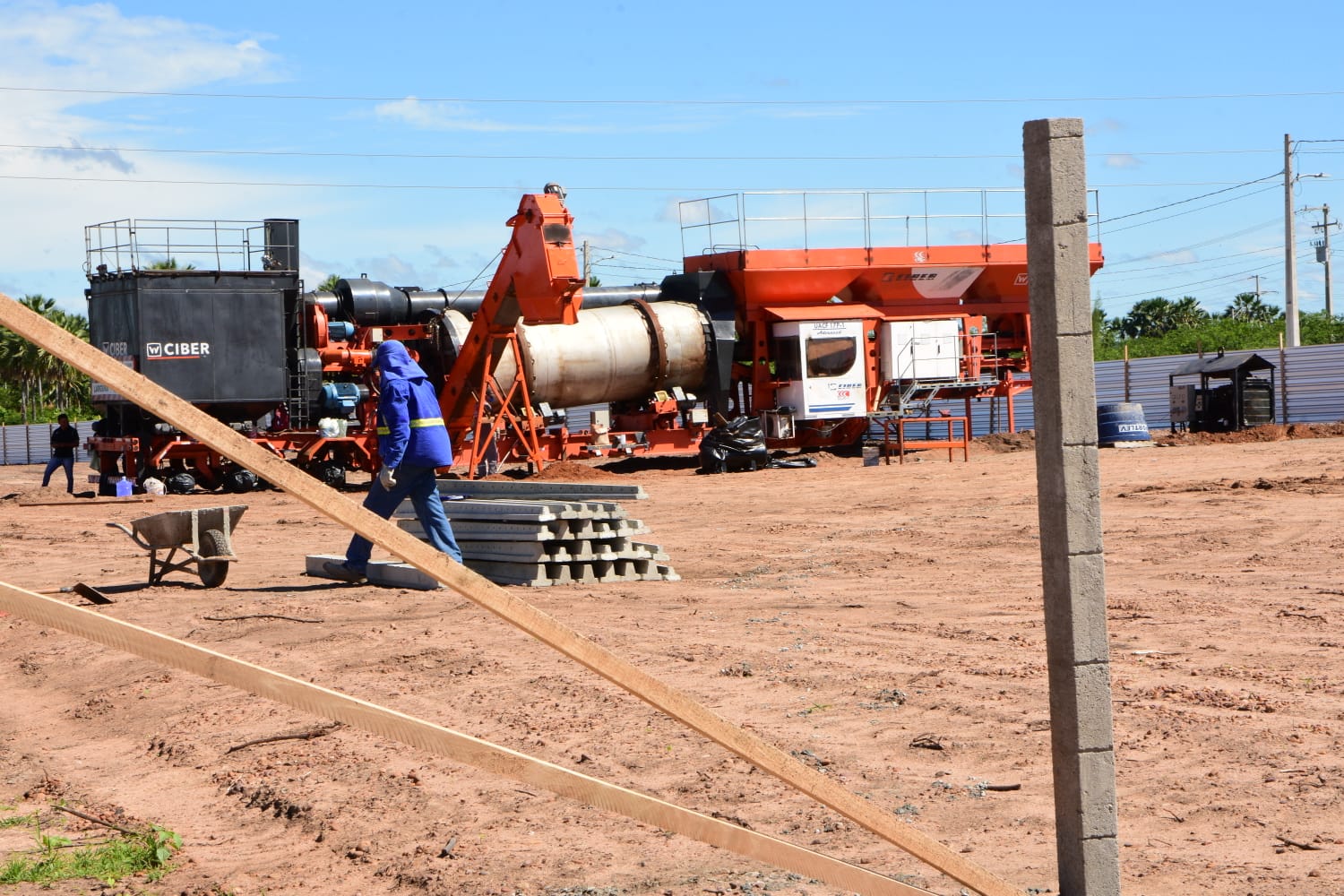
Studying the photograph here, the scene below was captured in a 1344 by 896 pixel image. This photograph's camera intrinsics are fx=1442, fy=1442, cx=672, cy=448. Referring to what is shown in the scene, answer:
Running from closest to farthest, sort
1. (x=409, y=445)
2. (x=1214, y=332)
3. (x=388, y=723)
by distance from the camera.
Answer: (x=388, y=723), (x=409, y=445), (x=1214, y=332)

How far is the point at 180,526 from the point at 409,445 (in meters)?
2.19

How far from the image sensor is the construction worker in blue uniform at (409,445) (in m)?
11.0

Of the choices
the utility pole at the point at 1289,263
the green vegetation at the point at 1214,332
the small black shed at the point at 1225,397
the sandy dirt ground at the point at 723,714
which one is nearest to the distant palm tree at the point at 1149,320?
the green vegetation at the point at 1214,332

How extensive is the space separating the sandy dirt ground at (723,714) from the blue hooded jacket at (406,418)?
1.11m

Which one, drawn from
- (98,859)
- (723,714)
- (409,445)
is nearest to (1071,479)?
(723,714)

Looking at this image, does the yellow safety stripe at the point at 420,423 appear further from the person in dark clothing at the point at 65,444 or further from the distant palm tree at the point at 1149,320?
the distant palm tree at the point at 1149,320

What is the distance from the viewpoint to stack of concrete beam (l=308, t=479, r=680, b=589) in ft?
37.9

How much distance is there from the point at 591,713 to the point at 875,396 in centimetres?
2252

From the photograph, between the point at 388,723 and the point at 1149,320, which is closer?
the point at 388,723

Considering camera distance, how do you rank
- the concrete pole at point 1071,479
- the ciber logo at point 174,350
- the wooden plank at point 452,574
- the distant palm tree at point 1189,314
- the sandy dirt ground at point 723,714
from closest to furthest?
the wooden plank at point 452,574, the concrete pole at point 1071,479, the sandy dirt ground at point 723,714, the ciber logo at point 174,350, the distant palm tree at point 1189,314

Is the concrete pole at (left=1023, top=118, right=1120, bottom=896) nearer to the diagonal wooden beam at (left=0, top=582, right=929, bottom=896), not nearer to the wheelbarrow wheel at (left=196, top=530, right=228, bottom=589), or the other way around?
the diagonal wooden beam at (left=0, top=582, right=929, bottom=896)

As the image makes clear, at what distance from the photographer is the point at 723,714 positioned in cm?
704

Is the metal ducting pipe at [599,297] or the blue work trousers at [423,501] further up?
the metal ducting pipe at [599,297]

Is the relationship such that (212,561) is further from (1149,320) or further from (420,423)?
(1149,320)
